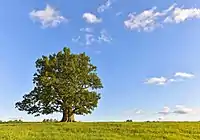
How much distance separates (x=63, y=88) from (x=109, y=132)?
71.2 feet

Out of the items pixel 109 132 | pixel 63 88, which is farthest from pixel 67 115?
pixel 109 132

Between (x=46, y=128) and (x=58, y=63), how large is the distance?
828 inches

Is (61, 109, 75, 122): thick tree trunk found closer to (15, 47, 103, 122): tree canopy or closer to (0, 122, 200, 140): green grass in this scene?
(15, 47, 103, 122): tree canopy

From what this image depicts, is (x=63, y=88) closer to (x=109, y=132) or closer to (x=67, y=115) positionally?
(x=67, y=115)

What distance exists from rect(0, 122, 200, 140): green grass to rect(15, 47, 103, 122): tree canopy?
16.9 meters

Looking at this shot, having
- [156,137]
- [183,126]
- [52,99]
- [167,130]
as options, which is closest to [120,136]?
[156,137]

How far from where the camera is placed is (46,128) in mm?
42125

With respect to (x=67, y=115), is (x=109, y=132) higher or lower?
lower

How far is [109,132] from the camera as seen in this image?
39.7 m

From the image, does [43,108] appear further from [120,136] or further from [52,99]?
[120,136]

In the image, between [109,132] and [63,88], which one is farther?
[63,88]

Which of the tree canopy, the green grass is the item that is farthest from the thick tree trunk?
the green grass

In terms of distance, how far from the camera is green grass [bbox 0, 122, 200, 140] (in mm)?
36375

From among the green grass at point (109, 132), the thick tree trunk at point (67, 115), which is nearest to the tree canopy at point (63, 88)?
the thick tree trunk at point (67, 115)
